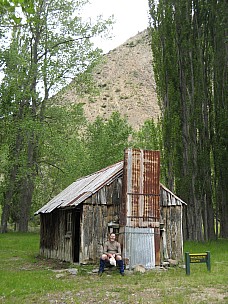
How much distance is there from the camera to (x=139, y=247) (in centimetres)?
1345

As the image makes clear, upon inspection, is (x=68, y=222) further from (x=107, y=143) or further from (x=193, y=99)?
(x=107, y=143)

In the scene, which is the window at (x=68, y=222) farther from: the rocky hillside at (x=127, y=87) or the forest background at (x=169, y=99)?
the rocky hillside at (x=127, y=87)

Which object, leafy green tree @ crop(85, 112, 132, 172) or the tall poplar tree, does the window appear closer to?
the tall poplar tree

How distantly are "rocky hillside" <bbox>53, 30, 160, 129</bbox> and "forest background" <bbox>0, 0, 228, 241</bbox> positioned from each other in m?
33.5

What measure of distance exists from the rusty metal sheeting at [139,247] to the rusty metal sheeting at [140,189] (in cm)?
21

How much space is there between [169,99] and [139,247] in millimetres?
12797

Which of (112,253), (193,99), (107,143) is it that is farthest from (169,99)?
(112,253)

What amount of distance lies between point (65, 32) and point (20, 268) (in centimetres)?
1903

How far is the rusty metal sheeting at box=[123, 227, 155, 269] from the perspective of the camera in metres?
13.3

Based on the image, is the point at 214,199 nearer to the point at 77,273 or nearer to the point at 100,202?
the point at 100,202

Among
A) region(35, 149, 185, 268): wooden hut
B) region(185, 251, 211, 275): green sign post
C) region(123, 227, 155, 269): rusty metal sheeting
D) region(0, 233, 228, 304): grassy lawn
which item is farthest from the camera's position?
region(35, 149, 185, 268): wooden hut

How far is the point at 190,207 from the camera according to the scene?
23.3 meters

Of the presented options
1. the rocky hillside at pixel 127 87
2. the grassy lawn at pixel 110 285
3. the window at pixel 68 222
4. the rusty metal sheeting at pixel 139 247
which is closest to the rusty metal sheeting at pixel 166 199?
the rusty metal sheeting at pixel 139 247

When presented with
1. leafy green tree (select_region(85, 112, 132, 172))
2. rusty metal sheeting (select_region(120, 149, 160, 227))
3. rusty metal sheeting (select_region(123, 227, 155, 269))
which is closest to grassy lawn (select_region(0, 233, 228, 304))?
rusty metal sheeting (select_region(123, 227, 155, 269))
